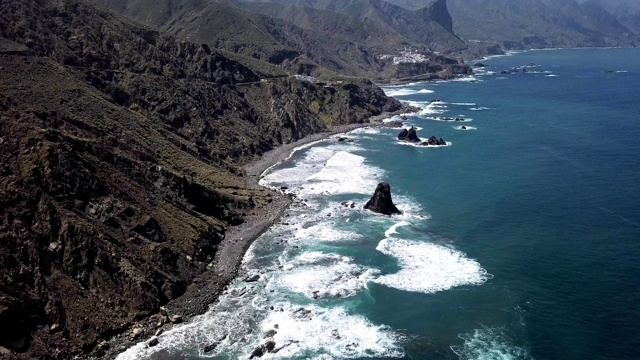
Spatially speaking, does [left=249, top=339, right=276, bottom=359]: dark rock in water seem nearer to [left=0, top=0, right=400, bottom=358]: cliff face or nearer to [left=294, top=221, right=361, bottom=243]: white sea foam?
[left=0, top=0, right=400, bottom=358]: cliff face

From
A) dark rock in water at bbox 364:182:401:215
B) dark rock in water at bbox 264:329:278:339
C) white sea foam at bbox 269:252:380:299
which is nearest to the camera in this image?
dark rock in water at bbox 264:329:278:339

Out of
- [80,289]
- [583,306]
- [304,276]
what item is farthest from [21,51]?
[583,306]

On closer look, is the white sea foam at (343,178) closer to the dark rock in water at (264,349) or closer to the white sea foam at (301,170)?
the white sea foam at (301,170)

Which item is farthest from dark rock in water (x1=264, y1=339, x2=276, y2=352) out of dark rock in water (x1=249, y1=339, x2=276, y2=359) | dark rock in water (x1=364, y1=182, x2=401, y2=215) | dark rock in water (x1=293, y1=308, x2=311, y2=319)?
dark rock in water (x1=364, y1=182, x2=401, y2=215)

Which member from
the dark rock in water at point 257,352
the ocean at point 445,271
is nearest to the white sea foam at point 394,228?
the ocean at point 445,271

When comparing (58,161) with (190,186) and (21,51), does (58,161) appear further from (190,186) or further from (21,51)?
(21,51)

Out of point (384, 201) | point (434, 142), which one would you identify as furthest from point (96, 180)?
point (434, 142)

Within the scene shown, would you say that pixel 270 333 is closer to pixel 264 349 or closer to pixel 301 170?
pixel 264 349

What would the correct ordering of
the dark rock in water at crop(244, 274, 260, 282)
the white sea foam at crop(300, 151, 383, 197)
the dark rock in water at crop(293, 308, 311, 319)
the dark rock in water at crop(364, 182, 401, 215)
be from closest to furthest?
the dark rock in water at crop(293, 308, 311, 319), the dark rock in water at crop(244, 274, 260, 282), the dark rock in water at crop(364, 182, 401, 215), the white sea foam at crop(300, 151, 383, 197)
